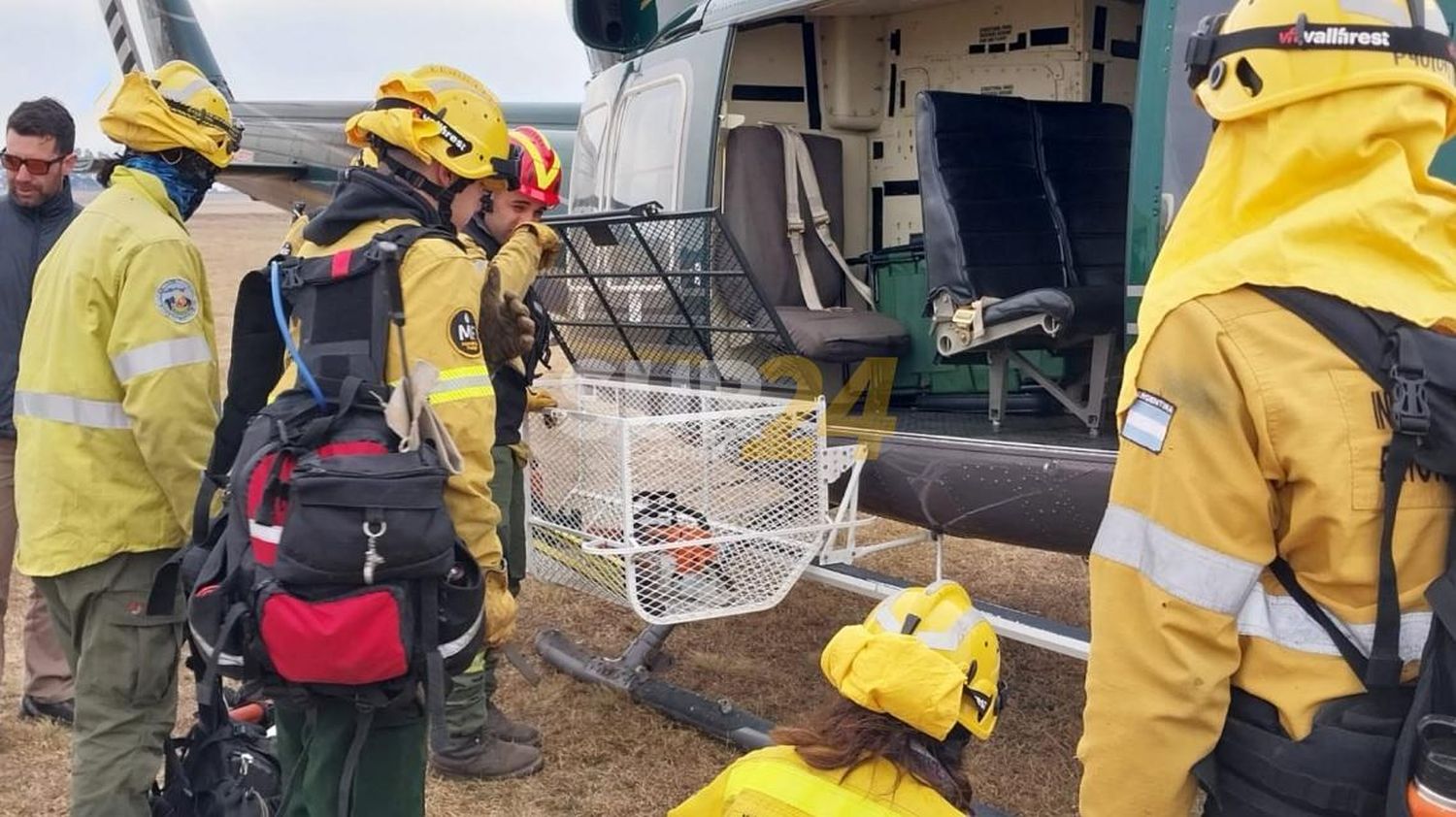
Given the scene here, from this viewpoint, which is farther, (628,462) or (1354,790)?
(628,462)

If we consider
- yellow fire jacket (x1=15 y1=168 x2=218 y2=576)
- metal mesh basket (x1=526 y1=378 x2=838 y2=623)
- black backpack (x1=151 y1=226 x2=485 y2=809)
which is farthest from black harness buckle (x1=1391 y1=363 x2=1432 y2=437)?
yellow fire jacket (x1=15 y1=168 x2=218 y2=576)

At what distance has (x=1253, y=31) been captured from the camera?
1.47 meters

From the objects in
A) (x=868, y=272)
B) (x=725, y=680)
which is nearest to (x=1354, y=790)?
(x=725, y=680)

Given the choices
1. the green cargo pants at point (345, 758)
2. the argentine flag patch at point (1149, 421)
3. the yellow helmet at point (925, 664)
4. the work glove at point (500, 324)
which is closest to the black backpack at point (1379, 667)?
the argentine flag patch at point (1149, 421)

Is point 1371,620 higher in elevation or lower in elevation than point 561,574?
higher

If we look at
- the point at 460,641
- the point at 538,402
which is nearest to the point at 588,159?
the point at 538,402

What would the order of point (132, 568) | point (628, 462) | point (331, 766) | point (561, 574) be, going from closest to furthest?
point (331, 766) < point (132, 568) < point (628, 462) < point (561, 574)

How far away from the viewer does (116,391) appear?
2.87m

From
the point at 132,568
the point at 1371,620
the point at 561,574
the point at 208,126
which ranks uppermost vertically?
the point at 208,126

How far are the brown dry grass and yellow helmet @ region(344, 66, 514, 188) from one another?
77.7 inches

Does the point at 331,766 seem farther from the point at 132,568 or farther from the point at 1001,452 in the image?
the point at 1001,452

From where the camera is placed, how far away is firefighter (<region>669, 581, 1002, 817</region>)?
1.86 metres

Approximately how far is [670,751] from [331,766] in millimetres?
1667

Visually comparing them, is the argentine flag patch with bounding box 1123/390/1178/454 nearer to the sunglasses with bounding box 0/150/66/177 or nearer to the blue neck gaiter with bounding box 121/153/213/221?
the blue neck gaiter with bounding box 121/153/213/221
